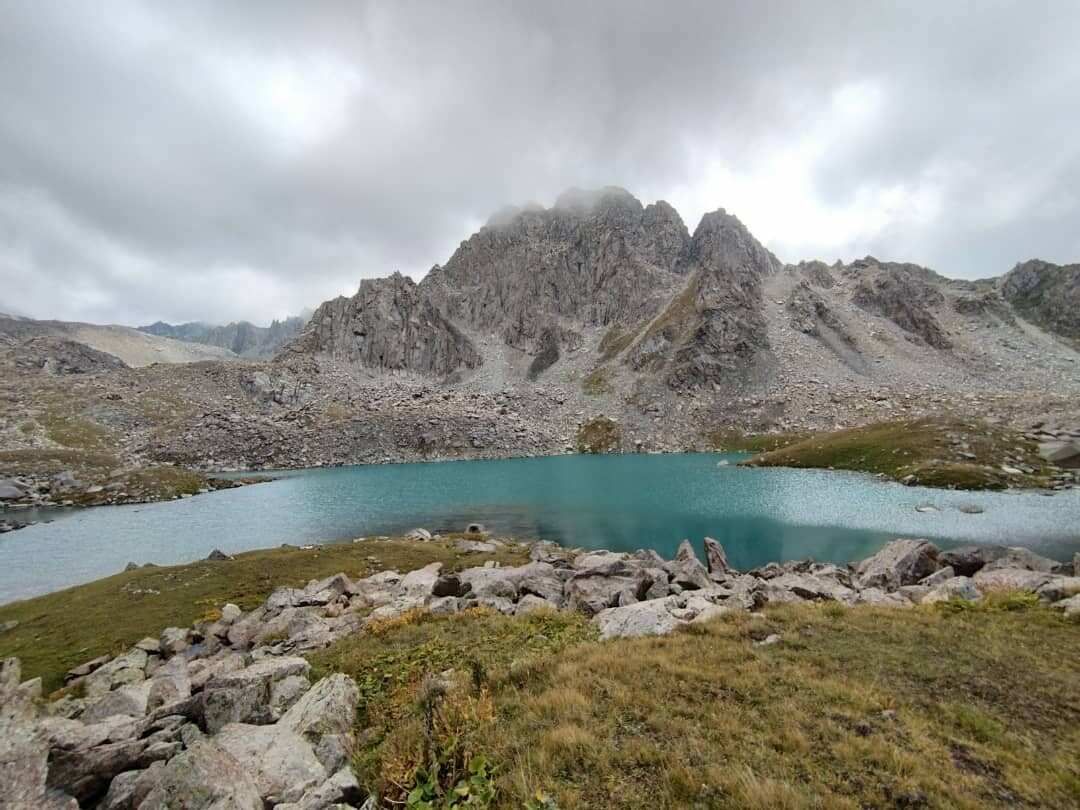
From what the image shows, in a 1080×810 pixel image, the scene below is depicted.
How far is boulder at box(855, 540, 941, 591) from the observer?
90.4ft

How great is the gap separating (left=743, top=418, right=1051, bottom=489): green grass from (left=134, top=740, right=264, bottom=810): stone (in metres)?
82.1

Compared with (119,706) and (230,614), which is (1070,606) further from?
(230,614)

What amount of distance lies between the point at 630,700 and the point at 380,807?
207 inches

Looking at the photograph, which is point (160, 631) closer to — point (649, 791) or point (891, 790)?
point (649, 791)

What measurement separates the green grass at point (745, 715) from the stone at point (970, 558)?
51.6 ft

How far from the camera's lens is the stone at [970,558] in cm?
2877

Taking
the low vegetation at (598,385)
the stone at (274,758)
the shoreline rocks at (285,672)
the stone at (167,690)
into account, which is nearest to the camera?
the shoreline rocks at (285,672)

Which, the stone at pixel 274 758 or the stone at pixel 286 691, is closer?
the stone at pixel 274 758

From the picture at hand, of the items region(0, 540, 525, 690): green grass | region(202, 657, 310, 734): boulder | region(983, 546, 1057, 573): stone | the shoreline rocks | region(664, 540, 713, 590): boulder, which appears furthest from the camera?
region(983, 546, 1057, 573): stone

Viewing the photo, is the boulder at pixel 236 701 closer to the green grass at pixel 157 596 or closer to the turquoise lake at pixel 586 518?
the green grass at pixel 157 596

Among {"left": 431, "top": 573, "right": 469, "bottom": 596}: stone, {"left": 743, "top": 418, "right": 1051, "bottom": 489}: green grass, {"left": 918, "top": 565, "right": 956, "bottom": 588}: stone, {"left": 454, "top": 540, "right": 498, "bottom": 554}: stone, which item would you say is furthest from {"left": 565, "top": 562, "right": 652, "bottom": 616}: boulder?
{"left": 743, "top": 418, "right": 1051, "bottom": 489}: green grass

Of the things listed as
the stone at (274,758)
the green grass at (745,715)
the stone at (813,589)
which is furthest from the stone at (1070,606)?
the stone at (274,758)

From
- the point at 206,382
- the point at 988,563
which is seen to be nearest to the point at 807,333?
the point at 988,563

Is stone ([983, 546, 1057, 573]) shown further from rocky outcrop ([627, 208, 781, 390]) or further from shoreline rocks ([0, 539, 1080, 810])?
rocky outcrop ([627, 208, 781, 390])
